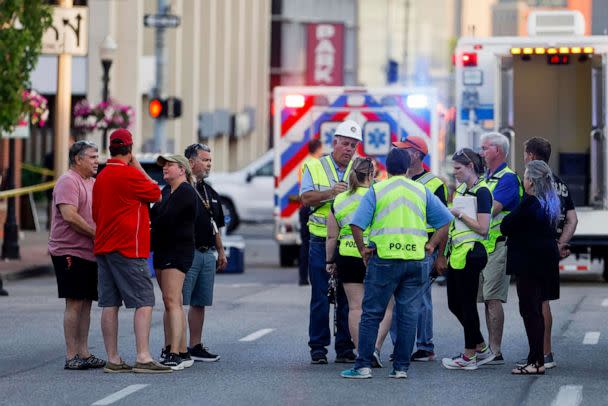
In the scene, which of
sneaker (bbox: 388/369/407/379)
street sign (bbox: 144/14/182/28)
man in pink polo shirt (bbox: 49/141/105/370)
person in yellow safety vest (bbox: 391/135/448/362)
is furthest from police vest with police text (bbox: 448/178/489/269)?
street sign (bbox: 144/14/182/28)

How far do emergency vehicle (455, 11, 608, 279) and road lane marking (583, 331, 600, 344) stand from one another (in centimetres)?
627

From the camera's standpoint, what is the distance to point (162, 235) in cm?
1343

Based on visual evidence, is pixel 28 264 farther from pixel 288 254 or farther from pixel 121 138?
pixel 121 138

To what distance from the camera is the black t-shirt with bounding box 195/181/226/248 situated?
13.9 meters

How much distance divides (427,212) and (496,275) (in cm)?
126

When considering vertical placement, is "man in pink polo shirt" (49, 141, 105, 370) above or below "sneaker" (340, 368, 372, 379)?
above

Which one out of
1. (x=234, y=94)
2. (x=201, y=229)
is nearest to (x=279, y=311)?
(x=201, y=229)

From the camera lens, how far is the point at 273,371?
13.4 meters

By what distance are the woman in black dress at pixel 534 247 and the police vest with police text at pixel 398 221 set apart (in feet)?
3.20

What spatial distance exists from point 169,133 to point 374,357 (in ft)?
116

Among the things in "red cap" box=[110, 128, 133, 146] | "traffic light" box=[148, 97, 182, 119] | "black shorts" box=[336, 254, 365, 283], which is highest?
"traffic light" box=[148, 97, 182, 119]

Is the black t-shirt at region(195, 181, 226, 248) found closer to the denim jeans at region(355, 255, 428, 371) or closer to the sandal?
the denim jeans at region(355, 255, 428, 371)

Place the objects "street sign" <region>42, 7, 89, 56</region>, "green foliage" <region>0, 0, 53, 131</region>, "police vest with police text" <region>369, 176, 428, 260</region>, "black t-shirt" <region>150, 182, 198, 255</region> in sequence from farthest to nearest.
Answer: "street sign" <region>42, 7, 89, 56</region>, "green foliage" <region>0, 0, 53, 131</region>, "black t-shirt" <region>150, 182, 198, 255</region>, "police vest with police text" <region>369, 176, 428, 260</region>

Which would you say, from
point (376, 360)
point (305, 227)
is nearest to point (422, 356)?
point (376, 360)
